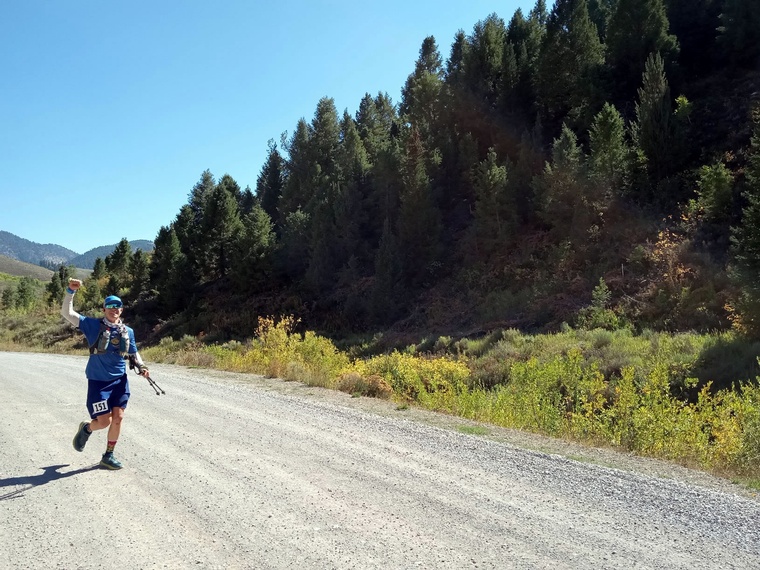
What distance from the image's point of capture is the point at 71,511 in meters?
3.84

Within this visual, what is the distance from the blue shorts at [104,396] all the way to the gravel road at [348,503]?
0.58 m

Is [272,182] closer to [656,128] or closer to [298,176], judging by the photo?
[298,176]

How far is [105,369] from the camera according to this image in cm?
495

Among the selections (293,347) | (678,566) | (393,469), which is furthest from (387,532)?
(293,347)

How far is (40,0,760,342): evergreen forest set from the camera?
2175 cm

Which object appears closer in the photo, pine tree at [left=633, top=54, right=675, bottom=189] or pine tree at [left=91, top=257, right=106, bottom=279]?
pine tree at [left=633, top=54, right=675, bottom=189]

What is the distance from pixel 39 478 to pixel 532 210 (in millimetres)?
28212

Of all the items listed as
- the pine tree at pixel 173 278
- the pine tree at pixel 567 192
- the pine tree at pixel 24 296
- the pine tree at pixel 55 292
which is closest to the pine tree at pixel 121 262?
the pine tree at pixel 55 292

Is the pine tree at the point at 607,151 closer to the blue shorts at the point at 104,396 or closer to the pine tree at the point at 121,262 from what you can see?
the blue shorts at the point at 104,396

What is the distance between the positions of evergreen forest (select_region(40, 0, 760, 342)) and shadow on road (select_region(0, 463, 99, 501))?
1730 cm

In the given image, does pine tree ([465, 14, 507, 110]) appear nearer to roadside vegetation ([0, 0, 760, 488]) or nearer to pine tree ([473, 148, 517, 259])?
roadside vegetation ([0, 0, 760, 488])

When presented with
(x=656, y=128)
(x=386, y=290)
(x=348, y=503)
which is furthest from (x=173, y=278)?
(x=348, y=503)

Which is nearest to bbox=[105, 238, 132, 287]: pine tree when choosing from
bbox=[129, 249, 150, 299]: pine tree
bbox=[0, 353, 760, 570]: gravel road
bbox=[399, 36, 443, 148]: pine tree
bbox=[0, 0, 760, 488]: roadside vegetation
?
bbox=[0, 0, 760, 488]: roadside vegetation

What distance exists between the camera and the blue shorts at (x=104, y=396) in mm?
4953
